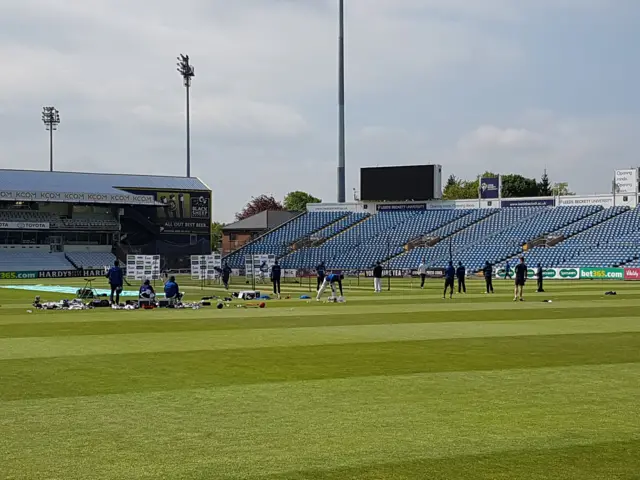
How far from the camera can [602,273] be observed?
70375mm

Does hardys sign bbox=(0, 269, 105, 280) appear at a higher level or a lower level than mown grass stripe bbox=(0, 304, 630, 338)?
higher

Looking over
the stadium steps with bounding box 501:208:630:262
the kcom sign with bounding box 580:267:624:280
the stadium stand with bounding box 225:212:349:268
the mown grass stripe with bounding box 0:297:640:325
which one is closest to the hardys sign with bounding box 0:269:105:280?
the stadium stand with bounding box 225:212:349:268

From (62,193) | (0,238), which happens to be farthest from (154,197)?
(0,238)

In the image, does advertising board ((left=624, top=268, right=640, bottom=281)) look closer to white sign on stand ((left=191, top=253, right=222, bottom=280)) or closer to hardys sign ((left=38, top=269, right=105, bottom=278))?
white sign on stand ((left=191, top=253, right=222, bottom=280))

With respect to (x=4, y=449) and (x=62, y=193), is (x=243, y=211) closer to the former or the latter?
(x=62, y=193)

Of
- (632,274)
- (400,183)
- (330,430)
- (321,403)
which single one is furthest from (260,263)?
(330,430)

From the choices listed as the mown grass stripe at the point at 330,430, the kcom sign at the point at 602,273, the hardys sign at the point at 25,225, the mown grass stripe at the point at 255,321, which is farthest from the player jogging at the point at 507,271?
the mown grass stripe at the point at 330,430

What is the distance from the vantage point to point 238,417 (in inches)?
451

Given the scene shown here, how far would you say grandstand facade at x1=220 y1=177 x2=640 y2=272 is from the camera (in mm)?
78688

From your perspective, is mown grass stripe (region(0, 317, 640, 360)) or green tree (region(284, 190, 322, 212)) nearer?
mown grass stripe (region(0, 317, 640, 360))

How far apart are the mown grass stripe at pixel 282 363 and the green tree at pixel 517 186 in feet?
411

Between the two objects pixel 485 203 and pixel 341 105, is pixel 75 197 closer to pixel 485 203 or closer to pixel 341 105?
pixel 341 105

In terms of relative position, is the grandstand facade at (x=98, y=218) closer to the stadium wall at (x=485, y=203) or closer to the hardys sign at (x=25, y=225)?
the hardys sign at (x=25, y=225)

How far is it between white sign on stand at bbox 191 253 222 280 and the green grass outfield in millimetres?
37001
